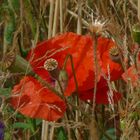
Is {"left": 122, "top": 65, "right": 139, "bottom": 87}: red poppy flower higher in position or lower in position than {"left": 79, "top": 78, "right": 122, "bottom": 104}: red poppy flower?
higher

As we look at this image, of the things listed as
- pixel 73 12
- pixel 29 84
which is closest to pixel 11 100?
pixel 29 84

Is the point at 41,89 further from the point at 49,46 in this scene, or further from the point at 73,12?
the point at 73,12

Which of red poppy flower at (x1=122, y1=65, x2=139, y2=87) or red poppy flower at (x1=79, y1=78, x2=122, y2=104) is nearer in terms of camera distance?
red poppy flower at (x1=122, y1=65, x2=139, y2=87)

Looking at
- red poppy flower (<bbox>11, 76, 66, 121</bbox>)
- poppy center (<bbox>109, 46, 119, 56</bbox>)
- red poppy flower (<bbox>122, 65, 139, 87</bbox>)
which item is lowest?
red poppy flower (<bbox>11, 76, 66, 121</bbox>)

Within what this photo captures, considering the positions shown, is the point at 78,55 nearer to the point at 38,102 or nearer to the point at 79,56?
the point at 79,56

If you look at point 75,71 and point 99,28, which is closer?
point 99,28
